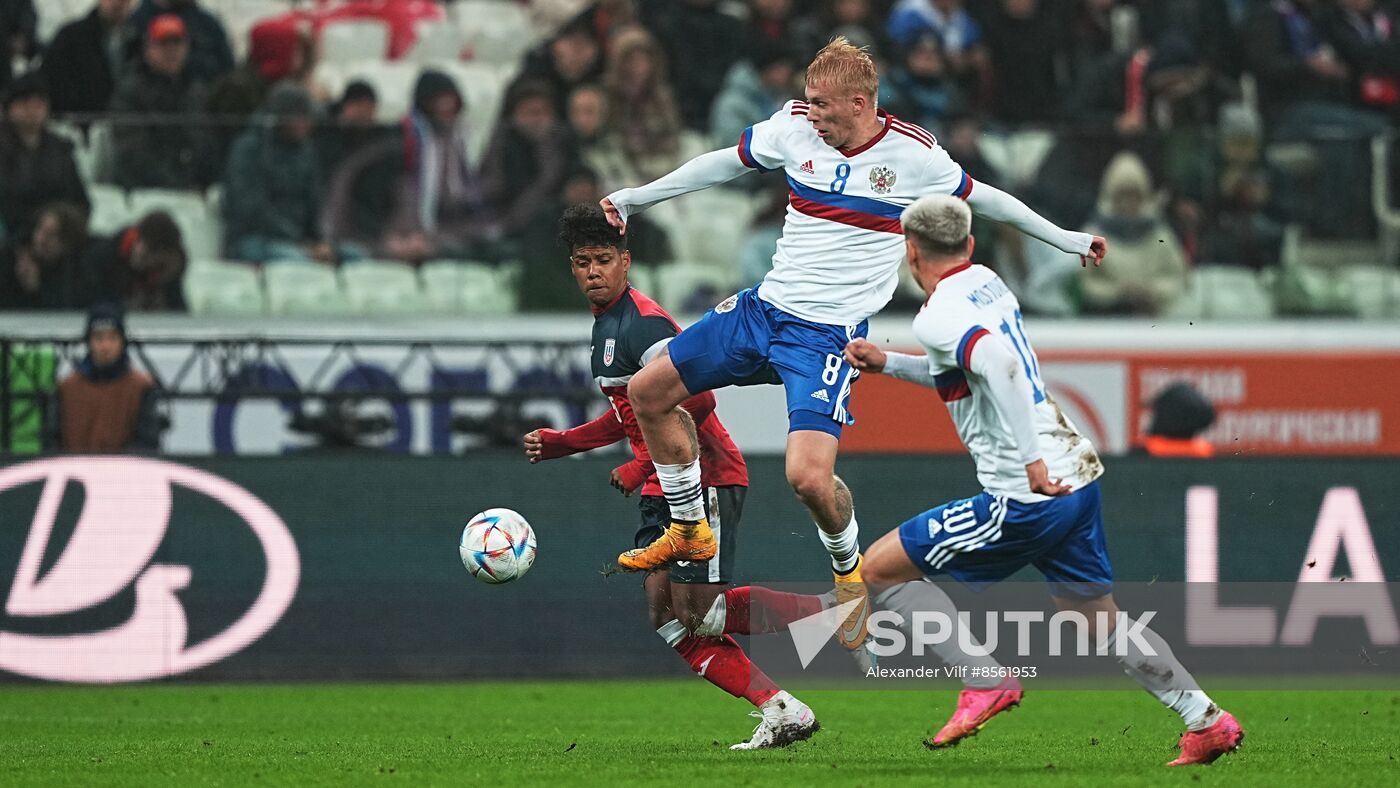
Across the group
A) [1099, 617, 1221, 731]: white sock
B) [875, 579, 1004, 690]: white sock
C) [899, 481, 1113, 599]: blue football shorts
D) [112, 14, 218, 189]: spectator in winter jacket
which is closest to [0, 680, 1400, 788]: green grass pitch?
[1099, 617, 1221, 731]: white sock

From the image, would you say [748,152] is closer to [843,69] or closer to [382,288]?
[843,69]

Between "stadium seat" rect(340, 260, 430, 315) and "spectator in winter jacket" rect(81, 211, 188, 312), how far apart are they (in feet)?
4.08

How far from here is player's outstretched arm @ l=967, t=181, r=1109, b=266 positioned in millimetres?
8141

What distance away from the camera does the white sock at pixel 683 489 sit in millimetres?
8188

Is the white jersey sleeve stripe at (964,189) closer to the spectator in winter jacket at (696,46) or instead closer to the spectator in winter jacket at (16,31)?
the spectator in winter jacket at (696,46)

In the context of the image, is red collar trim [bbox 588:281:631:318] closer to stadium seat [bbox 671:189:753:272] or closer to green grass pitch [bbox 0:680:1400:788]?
green grass pitch [bbox 0:680:1400:788]

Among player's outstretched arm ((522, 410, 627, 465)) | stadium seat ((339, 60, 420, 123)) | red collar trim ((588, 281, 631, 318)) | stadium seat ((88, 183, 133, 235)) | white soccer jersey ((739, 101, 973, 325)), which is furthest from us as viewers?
stadium seat ((339, 60, 420, 123))

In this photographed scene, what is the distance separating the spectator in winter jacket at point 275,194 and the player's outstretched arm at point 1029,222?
7.56 meters

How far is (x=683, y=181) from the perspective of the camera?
27.4 ft

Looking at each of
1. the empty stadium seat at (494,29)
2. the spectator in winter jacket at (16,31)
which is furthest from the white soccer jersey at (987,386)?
the spectator in winter jacket at (16,31)

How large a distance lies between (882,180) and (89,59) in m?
9.16

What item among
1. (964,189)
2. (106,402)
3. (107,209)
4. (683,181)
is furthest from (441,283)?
(964,189)

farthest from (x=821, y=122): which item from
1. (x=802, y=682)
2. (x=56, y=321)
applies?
(x=56, y=321)

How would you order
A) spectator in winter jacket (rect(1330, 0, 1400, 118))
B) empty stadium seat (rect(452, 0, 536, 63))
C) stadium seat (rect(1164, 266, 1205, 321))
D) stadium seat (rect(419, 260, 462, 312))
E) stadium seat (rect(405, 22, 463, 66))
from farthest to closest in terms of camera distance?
spectator in winter jacket (rect(1330, 0, 1400, 118)), empty stadium seat (rect(452, 0, 536, 63)), stadium seat (rect(405, 22, 463, 66)), stadium seat (rect(1164, 266, 1205, 321)), stadium seat (rect(419, 260, 462, 312))
